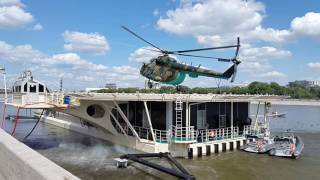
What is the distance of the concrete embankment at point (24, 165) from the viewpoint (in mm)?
6348

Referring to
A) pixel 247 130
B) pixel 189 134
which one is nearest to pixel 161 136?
pixel 189 134

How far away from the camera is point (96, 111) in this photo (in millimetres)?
28875

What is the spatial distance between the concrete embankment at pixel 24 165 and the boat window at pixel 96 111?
17276 mm

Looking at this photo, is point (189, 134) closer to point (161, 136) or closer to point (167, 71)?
point (161, 136)

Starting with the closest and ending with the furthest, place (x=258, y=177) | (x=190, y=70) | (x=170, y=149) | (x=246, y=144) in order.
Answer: (x=258, y=177) < (x=170, y=149) < (x=246, y=144) < (x=190, y=70)

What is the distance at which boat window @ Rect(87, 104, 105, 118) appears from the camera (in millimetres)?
28391

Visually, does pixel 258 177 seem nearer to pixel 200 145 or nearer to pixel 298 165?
A: pixel 298 165

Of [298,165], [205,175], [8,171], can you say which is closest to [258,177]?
[205,175]

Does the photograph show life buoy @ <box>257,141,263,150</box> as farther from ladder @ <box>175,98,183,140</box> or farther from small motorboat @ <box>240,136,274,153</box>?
ladder @ <box>175,98,183,140</box>

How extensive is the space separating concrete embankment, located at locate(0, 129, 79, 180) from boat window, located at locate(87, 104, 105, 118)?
17.3 m

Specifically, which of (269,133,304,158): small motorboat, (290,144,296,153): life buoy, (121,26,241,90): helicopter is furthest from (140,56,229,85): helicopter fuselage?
(290,144,296,153): life buoy

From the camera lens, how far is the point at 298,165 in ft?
74.4

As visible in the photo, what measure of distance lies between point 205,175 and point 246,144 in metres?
8.26

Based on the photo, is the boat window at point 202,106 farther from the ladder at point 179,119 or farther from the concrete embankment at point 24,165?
the concrete embankment at point 24,165
